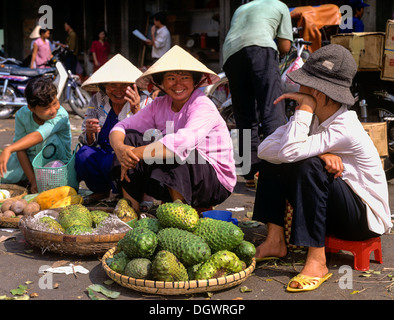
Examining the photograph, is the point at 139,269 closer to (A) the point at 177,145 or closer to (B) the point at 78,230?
(B) the point at 78,230

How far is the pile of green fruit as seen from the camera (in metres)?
2.66

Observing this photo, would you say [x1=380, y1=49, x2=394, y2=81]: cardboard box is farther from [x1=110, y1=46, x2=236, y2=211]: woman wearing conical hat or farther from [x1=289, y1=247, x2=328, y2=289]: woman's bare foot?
[x1=289, y1=247, x2=328, y2=289]: woman's bare foot

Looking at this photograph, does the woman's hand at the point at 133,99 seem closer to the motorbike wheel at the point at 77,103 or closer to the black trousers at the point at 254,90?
the black trousers at the point at 254,90

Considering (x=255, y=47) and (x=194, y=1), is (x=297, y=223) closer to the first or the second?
(x=255, y=47)

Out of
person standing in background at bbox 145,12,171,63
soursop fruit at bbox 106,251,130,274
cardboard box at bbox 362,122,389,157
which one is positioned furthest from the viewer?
person standing in background at bbox 145,12,171,63

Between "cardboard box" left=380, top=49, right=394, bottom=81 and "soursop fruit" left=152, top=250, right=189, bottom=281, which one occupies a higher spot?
"cardboard box" left=380, top=49, right=394, bottom=81

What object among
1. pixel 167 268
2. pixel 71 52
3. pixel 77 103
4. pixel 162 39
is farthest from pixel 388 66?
pixel 71 52

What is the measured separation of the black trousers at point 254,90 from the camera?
16.3 ft

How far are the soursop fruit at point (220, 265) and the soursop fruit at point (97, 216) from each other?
1059 mm

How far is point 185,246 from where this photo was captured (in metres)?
2.72

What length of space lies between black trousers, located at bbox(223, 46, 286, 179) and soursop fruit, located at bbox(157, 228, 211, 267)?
93.5 inches

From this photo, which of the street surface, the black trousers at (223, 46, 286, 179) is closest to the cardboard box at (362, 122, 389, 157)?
the black trousers at (223, 46, 286, 179)

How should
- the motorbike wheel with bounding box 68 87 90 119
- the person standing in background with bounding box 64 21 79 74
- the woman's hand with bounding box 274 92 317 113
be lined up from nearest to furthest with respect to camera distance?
the woman's hand with bounding box 274 92 317 113
the motorbike wheel with bounding box 68 87 90 119
the person standing in background with bounding box 64 21 79 74
